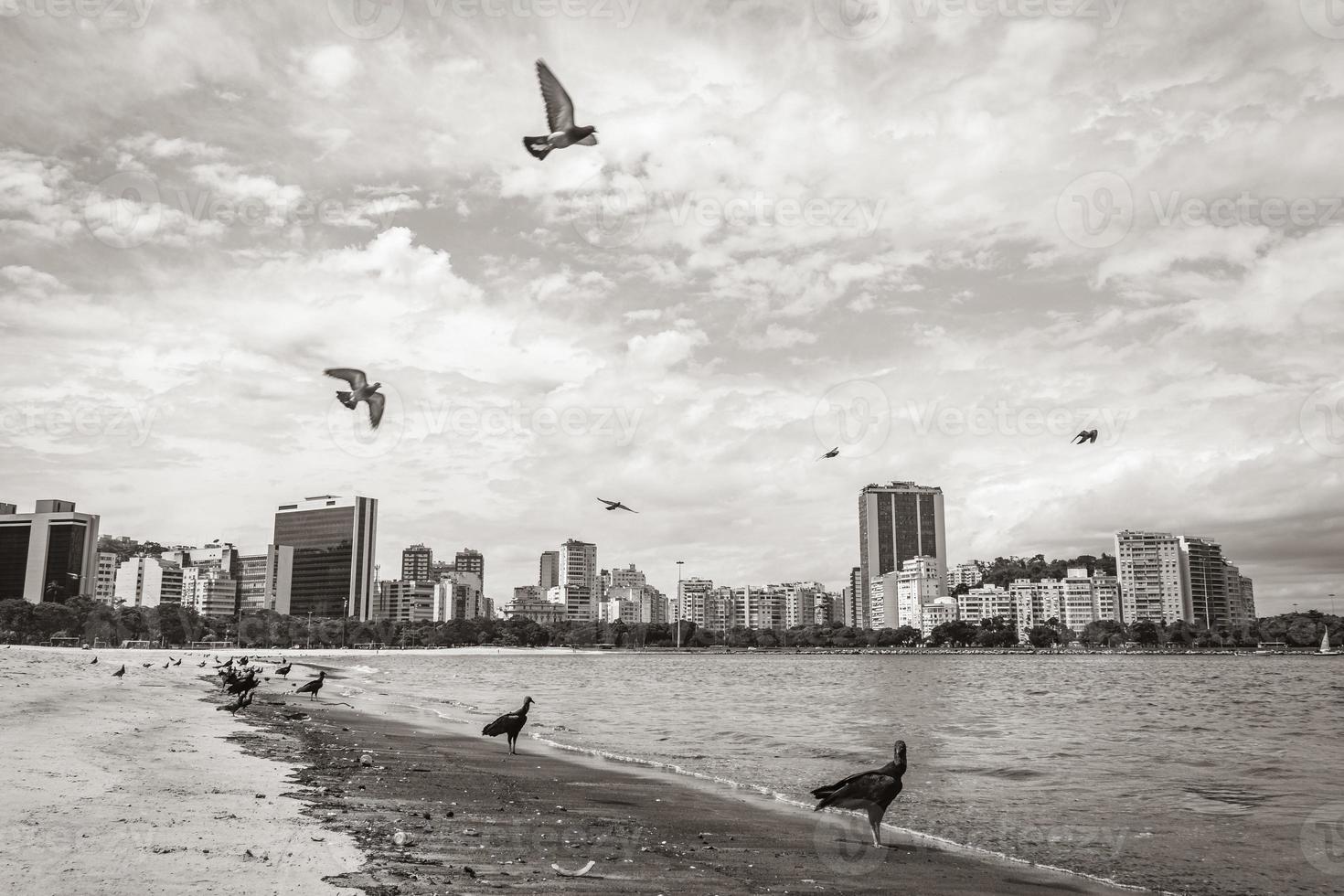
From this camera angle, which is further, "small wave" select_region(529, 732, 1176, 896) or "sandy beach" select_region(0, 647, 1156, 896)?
"small wave" select_region(529, 732, 1176, 896)

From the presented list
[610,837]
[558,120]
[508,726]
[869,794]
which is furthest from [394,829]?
[508,726]

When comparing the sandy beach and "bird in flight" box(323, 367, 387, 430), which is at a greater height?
"bird in flight" box(323, 367, 387, 430)

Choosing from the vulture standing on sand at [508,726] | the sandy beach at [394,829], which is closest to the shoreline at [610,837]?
the sandy beach at [394,829]

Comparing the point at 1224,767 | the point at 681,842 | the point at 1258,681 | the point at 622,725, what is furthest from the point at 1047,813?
the point at 1258,681

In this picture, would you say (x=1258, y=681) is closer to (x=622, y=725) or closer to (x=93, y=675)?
(x=622, y=725)

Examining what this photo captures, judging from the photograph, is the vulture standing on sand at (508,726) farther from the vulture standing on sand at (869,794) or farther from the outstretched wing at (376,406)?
the vulture standing on sand at (869,794)

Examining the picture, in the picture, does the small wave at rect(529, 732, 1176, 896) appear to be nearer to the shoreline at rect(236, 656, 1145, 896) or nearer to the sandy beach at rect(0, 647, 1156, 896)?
the shoreline at rect(236, 656, 1145, 896)

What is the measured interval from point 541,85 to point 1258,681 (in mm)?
92341

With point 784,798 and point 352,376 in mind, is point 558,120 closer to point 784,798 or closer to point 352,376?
point 352,376

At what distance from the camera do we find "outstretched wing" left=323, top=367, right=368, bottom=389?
1573 cm

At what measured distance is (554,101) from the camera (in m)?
11.9

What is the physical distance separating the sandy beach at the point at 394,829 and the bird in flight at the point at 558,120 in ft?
26.7

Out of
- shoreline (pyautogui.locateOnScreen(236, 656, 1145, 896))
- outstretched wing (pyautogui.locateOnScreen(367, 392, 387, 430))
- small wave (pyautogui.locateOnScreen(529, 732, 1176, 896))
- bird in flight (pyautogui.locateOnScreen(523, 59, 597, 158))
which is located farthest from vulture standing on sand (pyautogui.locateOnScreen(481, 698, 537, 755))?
bird in flight (pyautogui.locateOnScreen(523, 59, 597, 158))

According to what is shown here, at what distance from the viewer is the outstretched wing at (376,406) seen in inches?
619
